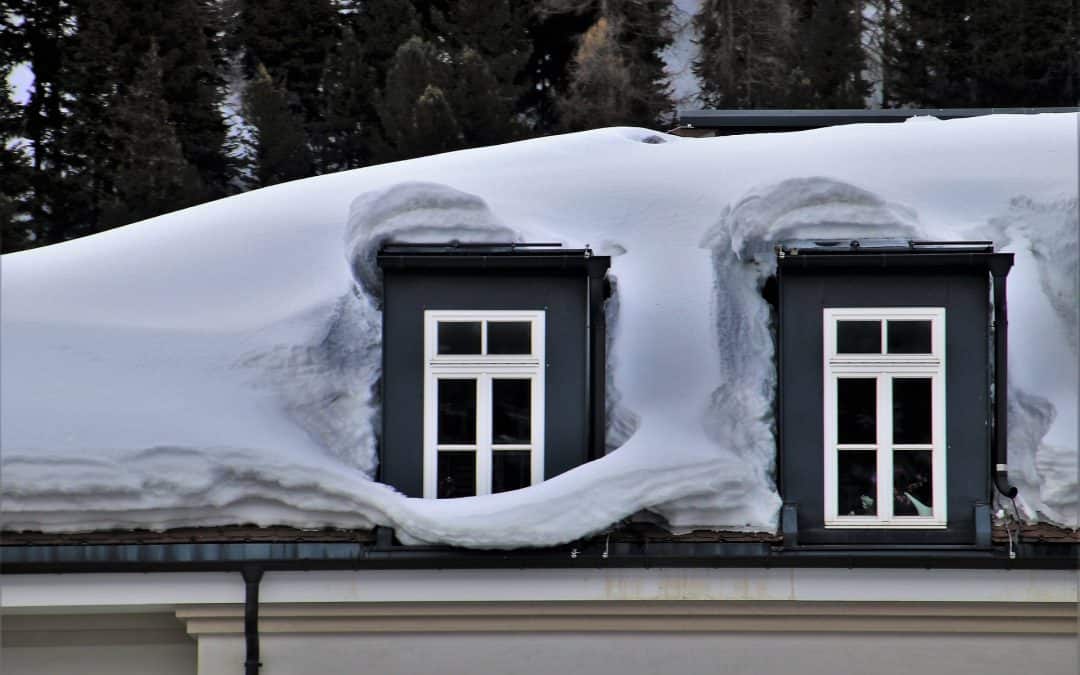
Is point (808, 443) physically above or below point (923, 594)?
above

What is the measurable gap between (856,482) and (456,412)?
8.17 ft

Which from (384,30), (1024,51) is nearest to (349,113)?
(384,30)

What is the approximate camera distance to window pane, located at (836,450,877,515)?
8023mm

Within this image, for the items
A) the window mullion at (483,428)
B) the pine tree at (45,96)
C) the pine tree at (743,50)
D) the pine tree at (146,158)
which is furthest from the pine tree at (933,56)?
the window mullion at (483,428)

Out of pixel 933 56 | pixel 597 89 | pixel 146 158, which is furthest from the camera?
pixel 597 89

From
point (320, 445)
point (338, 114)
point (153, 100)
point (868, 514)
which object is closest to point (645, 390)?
point (868, 514)

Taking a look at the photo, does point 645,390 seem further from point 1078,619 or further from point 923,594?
point 1078,619

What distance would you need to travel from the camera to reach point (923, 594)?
800 centimetres

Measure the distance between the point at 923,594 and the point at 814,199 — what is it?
2563 mm

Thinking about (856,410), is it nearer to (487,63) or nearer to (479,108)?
(479,108)

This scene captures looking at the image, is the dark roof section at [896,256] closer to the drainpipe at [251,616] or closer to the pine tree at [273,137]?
the drainpipe at [251,616]

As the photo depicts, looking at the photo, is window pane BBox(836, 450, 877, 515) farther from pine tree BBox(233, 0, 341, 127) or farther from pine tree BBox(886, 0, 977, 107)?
pine tree BBox(233, 0, 341, 127)

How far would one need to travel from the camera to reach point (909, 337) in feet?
26.5

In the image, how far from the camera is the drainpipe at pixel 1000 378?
26.1 feet
